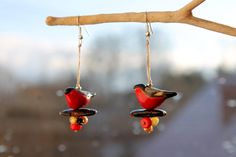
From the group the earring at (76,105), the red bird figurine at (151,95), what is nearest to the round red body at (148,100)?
the red bird figurine at (151,95)

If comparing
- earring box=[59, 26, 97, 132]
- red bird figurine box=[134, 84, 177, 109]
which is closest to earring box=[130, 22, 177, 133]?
red bird figurine box=[134, 84, 177, 109]

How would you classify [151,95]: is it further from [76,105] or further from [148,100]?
[76,105]

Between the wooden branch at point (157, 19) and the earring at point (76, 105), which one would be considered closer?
the wooden branch at point (157, 19)

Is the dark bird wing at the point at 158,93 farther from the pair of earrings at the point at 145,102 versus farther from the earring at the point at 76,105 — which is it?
the earring at the point at 76,105

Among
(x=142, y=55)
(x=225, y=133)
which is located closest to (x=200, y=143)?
(x=225, y=133)

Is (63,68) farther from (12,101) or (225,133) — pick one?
(225,133)

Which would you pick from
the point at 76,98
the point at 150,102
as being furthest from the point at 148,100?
the point at 76,98
